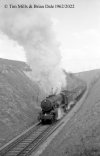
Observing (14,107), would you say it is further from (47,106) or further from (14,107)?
(47,106)

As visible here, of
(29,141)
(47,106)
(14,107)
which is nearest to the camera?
(29,141)

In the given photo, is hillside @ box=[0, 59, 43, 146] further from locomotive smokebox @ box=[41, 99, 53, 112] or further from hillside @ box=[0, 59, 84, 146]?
locomotive smokebox @ box=[41, 99, 53, 112]

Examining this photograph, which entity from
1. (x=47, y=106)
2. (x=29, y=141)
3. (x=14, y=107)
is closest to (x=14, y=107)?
(x=14, y=107)

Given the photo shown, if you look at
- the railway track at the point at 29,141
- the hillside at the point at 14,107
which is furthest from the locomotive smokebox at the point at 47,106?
the hillside at the point at 14,107

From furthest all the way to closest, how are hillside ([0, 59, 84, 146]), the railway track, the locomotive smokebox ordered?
1. the locomotive smokebox
2. hillside ([0, 59, 84, 146])
3. the railway track

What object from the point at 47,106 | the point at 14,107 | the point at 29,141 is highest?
the point at 47,106

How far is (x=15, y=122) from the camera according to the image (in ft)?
87.1

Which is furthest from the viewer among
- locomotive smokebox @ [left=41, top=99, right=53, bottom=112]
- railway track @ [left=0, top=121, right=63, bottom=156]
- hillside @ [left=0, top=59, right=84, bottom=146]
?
locomotive smokebox @ [left=41, top=99, right=53, bottom=112]

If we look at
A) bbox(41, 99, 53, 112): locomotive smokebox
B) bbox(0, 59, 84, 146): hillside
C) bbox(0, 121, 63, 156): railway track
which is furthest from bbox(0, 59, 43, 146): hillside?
bbox(41, 99, 53, 112): locomotive smokebox

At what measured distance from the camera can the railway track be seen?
694 inches

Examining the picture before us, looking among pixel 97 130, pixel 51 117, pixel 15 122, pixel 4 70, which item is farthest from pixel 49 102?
pixel 4 70

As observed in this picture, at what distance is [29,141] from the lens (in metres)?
20.4

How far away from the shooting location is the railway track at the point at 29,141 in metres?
17.6

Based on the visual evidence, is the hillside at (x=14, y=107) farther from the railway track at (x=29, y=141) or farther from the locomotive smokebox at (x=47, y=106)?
the locomotive smokebox at (x=47, y=106)
